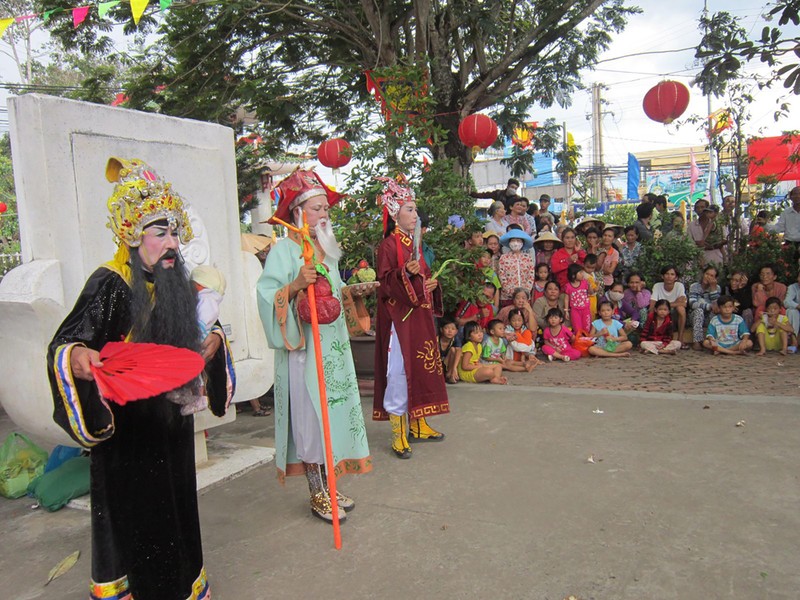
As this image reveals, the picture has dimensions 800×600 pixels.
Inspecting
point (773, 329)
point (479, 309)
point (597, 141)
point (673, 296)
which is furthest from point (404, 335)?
point (597, 141)

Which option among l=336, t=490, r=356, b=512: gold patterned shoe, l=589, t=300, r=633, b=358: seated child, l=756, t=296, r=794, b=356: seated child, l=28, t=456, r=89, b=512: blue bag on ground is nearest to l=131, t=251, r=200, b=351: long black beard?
l=336, t=490, r=356, b=512: gold patterned shoe

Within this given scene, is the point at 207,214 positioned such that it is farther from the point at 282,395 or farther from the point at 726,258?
the point at 726,258

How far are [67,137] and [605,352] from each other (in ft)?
19.6

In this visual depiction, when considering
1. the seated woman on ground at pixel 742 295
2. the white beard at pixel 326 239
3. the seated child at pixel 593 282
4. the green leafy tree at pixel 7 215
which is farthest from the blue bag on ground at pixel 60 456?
the green leafy tree at pixel 7 215

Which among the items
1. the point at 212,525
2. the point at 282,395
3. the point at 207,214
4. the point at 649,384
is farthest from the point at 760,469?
the point at 207,214

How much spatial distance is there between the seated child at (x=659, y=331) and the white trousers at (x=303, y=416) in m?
5.41

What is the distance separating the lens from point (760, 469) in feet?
11.9

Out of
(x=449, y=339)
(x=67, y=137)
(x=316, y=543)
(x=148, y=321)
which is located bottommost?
(x=316, y=543)

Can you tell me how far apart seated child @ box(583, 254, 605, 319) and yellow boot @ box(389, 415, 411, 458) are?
420 cm

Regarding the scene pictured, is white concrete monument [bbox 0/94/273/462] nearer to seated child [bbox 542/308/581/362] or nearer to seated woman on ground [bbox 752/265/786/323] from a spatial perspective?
seated child [bbox 542/308/581/362]

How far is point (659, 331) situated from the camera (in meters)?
7.66

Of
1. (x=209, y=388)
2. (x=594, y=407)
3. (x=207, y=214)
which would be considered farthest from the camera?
(x=594, y=407)

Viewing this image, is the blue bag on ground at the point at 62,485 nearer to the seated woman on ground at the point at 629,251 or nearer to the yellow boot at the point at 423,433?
the yellow boot at the point at 423,433

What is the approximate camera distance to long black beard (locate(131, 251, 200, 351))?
226cm
